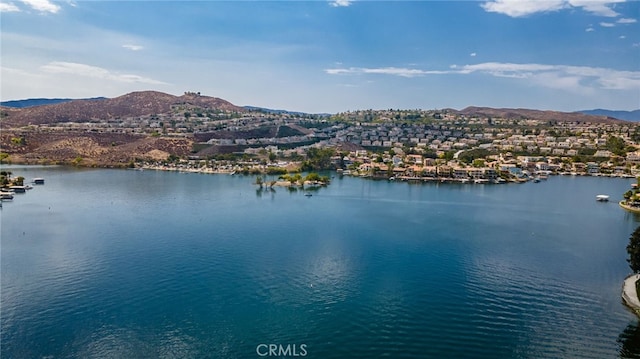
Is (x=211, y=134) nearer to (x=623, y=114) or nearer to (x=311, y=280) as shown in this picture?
(x=311, y=280)

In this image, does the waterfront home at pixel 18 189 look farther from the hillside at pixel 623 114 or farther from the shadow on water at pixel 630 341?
the hillside at pixel 623 114

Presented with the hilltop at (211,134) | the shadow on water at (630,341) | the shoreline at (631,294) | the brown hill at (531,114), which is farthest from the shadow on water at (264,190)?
the brown hill at (531,114)

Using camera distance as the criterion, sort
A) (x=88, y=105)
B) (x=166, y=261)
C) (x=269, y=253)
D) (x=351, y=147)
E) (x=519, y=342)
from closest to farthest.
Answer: (x=519, y=342) → (x=166, y=261) → (x=269, y=253) → (x=351, y=147) → (x=88, y=105)

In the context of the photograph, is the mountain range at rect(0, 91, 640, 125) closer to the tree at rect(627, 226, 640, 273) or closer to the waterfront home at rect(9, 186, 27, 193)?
the waterfront home at rect(9, 186, 27, 193)

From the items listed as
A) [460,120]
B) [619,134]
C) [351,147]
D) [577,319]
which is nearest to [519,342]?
[577,319]

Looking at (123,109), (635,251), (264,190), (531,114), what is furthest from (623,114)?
(635,251)

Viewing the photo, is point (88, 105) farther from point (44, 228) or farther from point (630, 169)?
point (630, 169)

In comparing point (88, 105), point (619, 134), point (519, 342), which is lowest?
point (519, 342)
